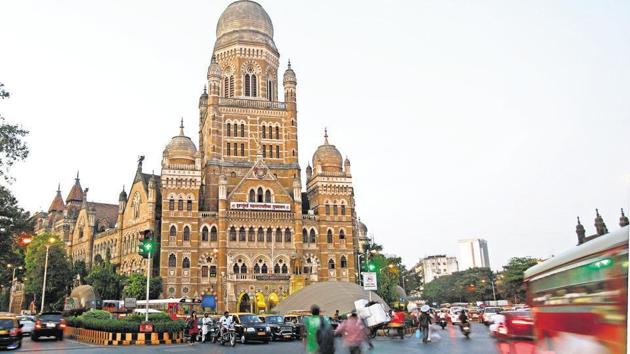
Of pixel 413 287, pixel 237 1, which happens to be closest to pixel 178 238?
pixel 237 1

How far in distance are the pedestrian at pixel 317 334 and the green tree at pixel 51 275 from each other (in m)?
54.2

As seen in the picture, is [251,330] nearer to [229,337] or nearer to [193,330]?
[229,337]

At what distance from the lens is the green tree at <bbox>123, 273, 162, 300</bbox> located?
49.9 meters

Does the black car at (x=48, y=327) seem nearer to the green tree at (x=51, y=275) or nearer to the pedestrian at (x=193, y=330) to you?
the pedestrian at (x=193, y=330)

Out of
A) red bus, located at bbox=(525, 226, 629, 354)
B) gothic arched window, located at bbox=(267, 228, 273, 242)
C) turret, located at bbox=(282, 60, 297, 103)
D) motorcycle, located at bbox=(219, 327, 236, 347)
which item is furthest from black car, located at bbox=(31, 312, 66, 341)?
turret, located at bbox=(282, 60, 297, 103)

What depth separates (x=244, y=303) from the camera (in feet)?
173

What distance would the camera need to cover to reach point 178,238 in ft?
171

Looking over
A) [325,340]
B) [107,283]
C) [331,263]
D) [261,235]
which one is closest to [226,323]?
[325,340]

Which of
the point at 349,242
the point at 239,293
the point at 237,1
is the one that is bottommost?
the point at 239,293

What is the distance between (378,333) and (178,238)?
27373mm

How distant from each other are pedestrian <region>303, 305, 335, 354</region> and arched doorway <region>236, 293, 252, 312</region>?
41.8m

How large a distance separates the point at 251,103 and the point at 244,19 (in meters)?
11.1

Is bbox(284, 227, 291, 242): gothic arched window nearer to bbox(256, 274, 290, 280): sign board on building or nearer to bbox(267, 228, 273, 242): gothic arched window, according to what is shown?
bbox(267, 228, 273, 242): gothic arched window

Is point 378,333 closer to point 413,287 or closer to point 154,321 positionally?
point 154,321
